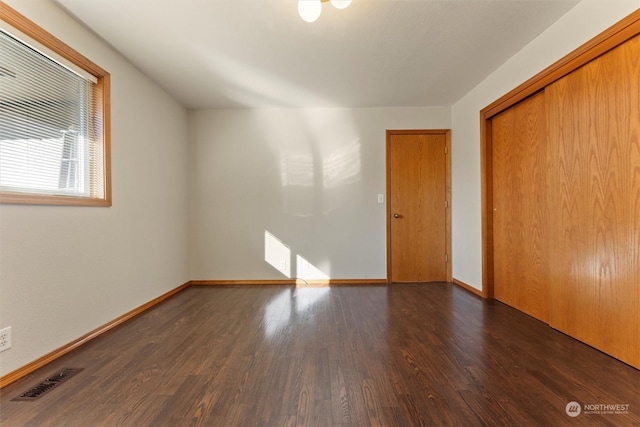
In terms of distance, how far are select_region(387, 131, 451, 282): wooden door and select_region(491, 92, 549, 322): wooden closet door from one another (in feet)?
2.69

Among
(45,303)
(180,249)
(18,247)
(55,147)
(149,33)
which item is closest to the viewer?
(18,247)

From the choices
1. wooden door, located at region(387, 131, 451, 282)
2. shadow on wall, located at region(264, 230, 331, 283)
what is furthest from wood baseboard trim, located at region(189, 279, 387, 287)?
wooden door, located at region(387, 131, 451, 282)

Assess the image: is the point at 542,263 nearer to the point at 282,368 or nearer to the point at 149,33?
the point at 282,368

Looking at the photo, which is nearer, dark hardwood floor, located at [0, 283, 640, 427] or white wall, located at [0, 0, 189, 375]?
dark hardwood floor, located at [0, 283, 640, 427]

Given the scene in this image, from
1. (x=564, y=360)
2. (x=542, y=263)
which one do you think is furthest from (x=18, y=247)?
(x=542, y=263)

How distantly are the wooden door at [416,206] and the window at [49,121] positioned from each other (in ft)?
10.4

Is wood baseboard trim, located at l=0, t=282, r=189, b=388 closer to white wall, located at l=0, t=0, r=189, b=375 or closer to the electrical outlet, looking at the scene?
white wall, located at l=0, t=0, r=189, b=375

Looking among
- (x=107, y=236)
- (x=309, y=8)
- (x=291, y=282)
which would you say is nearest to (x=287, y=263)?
(x=291, y=282)

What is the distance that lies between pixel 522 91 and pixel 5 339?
162 inches

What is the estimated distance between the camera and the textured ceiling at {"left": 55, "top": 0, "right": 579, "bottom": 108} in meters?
2.02

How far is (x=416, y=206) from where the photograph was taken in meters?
3.92

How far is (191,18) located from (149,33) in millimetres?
448

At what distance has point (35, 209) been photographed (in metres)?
1.81

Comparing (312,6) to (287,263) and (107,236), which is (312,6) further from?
(287,263)
